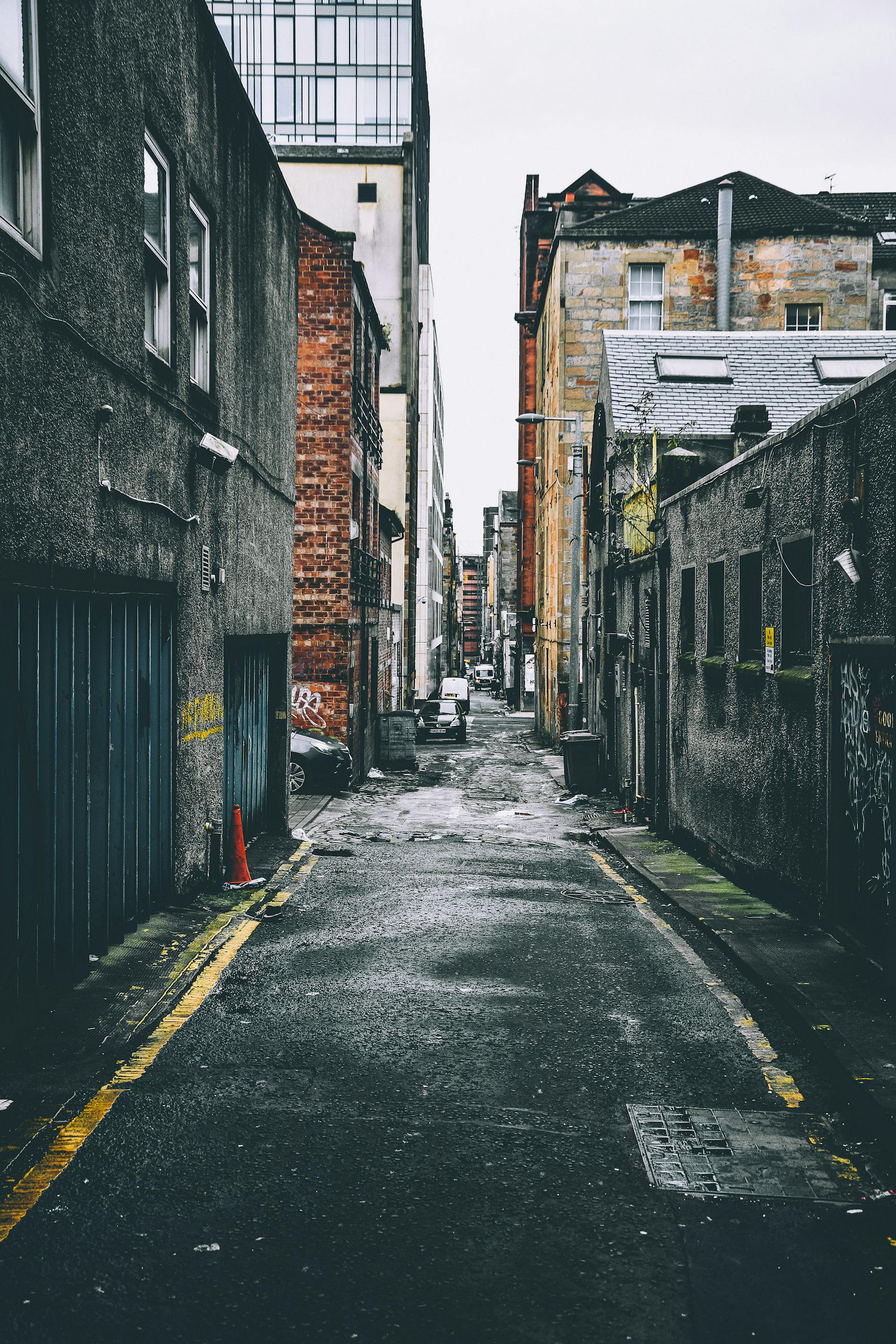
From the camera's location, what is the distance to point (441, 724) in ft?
118

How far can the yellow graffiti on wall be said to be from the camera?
9.59 m

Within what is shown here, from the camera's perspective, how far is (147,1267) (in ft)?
12.3

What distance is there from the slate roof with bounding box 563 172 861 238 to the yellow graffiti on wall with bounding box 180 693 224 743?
27031 mm

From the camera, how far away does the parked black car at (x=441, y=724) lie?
35844 mm

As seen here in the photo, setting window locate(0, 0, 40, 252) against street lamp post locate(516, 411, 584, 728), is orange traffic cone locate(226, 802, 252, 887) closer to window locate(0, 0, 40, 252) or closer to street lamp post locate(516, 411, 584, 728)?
window locate(0, 0, 40, 252)

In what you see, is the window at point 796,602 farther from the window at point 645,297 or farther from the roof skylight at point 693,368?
the window at point 645,297

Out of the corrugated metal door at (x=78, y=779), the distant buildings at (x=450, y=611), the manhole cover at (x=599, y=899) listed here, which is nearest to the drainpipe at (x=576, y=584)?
the manhole cover at (x=599, y=899)

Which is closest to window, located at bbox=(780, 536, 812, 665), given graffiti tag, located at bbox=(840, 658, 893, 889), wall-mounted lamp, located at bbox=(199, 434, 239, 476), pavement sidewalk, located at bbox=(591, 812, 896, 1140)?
graffiti tag, located at bbox=(840, 658, 893, 889)

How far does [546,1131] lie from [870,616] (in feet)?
14.3

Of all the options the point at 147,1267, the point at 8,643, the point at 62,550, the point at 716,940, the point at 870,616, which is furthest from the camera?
the point at 716,940

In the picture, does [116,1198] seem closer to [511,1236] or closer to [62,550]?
[511,1236]

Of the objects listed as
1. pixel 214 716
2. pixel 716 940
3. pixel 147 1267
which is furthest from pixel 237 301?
pixel 147 1267

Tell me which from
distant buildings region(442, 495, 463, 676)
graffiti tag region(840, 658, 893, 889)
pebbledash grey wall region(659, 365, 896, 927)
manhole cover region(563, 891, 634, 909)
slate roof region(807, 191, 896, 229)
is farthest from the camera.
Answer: distant buildings region(442, 495, 463, 676)

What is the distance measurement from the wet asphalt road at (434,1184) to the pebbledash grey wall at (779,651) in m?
1.99
